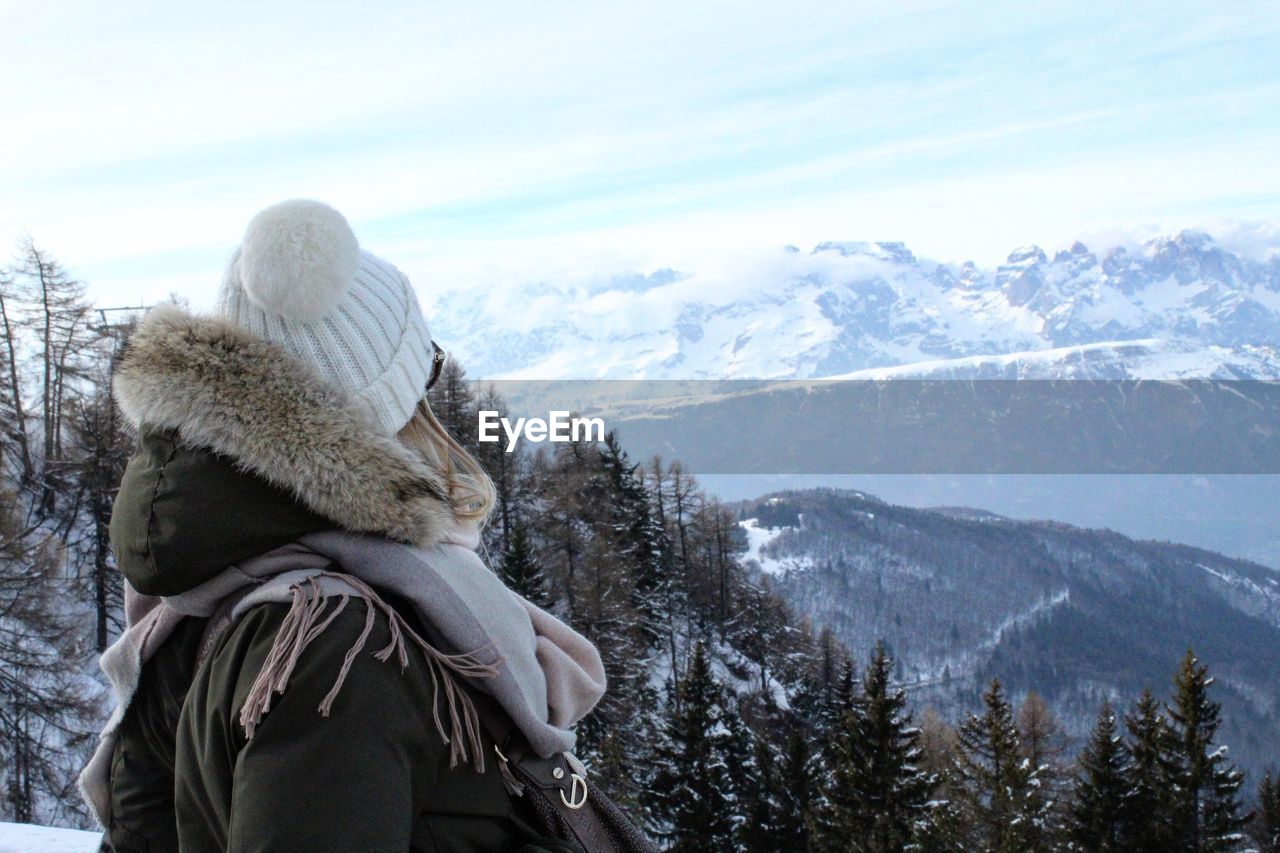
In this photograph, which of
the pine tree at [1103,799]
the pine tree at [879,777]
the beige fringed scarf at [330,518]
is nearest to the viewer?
the beige fringed scarf at [330,518]

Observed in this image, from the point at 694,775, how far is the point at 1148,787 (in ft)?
49.3

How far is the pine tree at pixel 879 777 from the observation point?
34125mm

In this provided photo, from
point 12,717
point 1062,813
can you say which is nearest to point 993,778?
point 1062,813

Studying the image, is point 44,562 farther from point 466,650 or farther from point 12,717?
point 466,650

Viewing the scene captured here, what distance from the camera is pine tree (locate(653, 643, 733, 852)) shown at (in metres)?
37.5

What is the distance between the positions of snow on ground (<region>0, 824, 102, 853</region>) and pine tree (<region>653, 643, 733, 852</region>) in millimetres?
28104

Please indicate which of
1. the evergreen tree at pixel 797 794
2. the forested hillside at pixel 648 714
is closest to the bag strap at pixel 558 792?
the forested hillside at pixel 648 714

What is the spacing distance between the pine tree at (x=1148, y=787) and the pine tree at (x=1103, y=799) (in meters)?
0.23

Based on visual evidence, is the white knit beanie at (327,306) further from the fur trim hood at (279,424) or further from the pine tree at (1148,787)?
the pine tree at (1148,787)

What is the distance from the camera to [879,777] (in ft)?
113

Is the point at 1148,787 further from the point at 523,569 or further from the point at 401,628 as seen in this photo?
the point at 401,628

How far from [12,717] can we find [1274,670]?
193961mm

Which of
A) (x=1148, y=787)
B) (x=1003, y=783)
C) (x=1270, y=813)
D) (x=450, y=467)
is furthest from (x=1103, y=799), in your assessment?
(x=450, y=467)

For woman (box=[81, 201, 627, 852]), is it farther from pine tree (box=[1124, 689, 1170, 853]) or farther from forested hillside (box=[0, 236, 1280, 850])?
pine tree (box=[1124, 689, 1170, 853])
